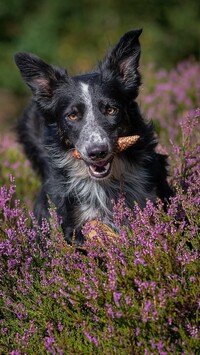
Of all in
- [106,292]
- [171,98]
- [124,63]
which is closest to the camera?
[106,292]

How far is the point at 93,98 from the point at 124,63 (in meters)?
0.56

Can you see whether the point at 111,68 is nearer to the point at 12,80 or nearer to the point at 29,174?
the point at 29,174

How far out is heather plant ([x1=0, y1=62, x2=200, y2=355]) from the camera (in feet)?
12.0

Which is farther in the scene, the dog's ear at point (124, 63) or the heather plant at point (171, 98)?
the heather plant at point (171, 98)

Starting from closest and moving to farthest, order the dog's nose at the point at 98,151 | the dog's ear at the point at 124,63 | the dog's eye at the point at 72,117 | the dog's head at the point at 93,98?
the dog's nose at the point at 98,151
the dog's head at the point at 93,98
the dog's eye at the point at 72,117
the dog's ear at the point at 124,63

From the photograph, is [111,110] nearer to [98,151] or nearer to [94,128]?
[94,128]

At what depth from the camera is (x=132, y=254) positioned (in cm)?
411

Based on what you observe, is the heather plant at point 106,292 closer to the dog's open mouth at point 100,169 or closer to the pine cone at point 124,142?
the dog's open mouth at point 100,169

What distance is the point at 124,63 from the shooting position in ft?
18.1

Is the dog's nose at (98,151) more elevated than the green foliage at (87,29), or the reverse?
the green foliage at (87,29)

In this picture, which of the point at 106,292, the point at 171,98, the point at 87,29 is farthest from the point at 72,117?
the point at 87,29

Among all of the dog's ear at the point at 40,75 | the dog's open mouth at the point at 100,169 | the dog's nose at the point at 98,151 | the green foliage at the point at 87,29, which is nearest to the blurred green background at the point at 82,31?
the green foliage at the point at 87,29

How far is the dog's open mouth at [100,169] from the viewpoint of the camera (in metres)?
5.05

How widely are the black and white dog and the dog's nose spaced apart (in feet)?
0.52
